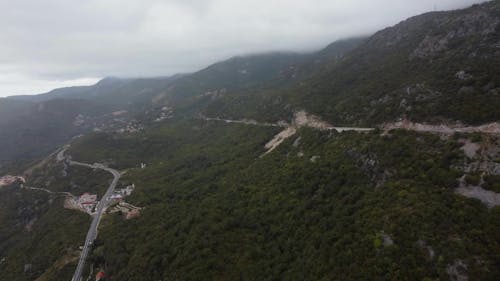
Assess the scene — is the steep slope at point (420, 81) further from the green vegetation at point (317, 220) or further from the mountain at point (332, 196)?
the green vegetation at point (317, 220)

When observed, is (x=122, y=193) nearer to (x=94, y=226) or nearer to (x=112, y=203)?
(x=112, y=203)

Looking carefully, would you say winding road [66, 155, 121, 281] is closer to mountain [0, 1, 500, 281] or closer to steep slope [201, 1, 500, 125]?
mountain [0, 1, 500, 281]

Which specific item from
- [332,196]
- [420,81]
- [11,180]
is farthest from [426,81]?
[11,180]

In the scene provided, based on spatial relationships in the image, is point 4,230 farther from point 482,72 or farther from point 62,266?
point 482,72

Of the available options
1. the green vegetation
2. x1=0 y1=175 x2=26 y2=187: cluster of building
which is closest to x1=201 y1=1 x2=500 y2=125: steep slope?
the green vegetation

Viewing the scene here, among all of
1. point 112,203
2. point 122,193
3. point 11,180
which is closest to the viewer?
point 112,203

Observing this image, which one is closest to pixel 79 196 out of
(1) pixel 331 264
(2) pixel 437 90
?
(1) pixel 331 264

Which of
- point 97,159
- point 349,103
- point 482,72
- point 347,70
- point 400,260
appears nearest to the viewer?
point 400,260

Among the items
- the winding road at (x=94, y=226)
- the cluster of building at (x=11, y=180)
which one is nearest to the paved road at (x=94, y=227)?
the winding road at (x=94, y=226)

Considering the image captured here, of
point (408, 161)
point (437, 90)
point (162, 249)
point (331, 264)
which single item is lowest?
point (162, 249)
